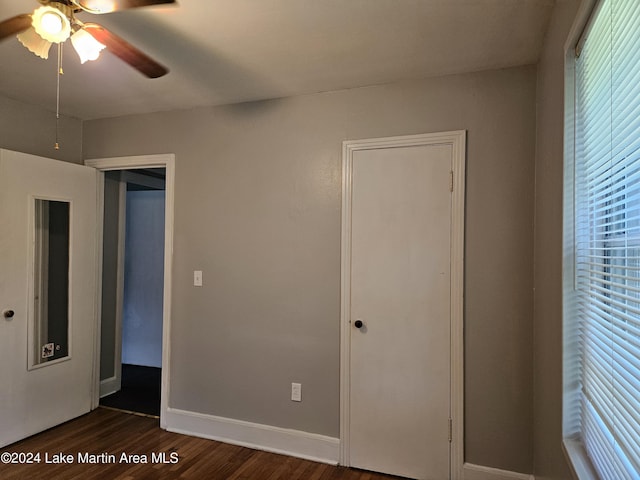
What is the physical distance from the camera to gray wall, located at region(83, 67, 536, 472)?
2221 mm

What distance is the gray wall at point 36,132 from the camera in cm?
285

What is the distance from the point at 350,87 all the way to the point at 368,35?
64 centimetres

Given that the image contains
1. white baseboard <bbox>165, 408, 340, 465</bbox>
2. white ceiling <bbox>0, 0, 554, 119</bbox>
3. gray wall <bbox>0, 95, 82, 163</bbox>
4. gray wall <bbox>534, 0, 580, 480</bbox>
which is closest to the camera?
gray wall <bbox>534, 0, 580, 480</bbox>

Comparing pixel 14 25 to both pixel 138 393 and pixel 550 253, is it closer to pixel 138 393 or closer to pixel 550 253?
pixel 550 253

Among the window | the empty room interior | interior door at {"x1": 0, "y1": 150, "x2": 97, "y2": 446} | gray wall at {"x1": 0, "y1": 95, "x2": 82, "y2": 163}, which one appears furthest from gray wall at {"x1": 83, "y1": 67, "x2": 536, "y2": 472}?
the window

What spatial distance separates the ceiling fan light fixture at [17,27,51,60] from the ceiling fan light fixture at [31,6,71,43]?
0.12m

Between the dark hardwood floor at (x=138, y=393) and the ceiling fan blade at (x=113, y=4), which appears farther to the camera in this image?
the dark hardwood floor at (x=138, y=393)

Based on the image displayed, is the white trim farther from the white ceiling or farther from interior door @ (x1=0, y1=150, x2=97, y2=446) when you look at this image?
the white ceiling

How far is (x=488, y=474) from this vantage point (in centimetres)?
223

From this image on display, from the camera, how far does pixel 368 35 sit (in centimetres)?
191

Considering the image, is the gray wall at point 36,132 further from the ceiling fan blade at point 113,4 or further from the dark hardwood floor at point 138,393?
the dark hardwood floor at point 138,393

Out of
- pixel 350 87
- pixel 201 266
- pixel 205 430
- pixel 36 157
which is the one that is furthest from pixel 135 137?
pixel 205 430

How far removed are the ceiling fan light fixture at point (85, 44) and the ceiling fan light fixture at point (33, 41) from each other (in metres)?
0.16

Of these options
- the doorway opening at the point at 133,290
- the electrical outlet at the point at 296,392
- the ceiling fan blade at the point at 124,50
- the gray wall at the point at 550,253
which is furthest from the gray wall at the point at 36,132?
the gray wall at the point at 550,253
